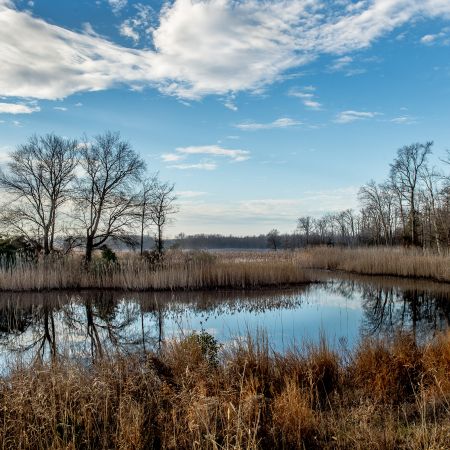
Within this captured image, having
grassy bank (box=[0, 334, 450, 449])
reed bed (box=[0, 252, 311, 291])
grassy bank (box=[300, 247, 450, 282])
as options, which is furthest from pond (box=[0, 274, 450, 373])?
grassy bank (box=[300, 247, 450, 282])

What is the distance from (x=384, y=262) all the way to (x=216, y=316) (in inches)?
535

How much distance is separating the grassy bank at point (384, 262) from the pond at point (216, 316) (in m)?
1.66

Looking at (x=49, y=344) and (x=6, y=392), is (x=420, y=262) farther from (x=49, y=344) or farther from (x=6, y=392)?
(x=6, y=392)

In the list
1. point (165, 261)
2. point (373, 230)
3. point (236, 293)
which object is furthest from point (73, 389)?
point (373, 230)

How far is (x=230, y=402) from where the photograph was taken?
3.48 metres

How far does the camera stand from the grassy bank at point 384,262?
1956cm

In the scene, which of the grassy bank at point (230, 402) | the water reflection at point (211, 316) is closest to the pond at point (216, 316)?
the water reflection at point (211, 316)

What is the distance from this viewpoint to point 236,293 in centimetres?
1650

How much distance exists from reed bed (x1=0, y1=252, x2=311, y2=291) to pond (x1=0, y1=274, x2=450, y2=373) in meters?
0.71

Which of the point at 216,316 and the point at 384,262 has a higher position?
the point at 384,262

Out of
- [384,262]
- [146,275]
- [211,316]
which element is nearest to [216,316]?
[211,316]

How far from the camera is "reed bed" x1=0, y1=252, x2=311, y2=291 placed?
17.1 m

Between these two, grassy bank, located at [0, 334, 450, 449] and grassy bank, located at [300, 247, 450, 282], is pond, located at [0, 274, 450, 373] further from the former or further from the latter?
grassy bank, located at [300, 247, 450, 282]

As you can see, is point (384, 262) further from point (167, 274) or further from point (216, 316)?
point (216, 316)
